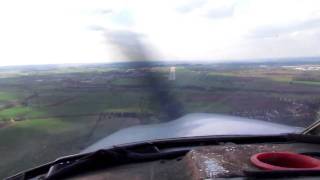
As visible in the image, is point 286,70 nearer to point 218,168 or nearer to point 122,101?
point 122,101

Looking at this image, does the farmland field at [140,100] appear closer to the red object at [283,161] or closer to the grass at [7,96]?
the grass at [7,96]

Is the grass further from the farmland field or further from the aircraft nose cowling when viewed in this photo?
the aircraft nose cowling

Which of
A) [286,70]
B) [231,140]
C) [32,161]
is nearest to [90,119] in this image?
[32,161]

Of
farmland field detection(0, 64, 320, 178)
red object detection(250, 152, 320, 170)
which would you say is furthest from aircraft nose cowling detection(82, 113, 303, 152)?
red object detection(250, 152, 320, 170)

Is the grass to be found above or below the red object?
below

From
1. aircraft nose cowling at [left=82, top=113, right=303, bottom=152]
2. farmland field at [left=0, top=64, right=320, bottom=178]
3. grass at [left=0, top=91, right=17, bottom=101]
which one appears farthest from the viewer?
grass at [left=0, top=91, right=17, bottom=101]

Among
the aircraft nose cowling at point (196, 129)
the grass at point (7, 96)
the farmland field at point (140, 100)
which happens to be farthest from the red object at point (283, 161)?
the grass at point (7, 96)
